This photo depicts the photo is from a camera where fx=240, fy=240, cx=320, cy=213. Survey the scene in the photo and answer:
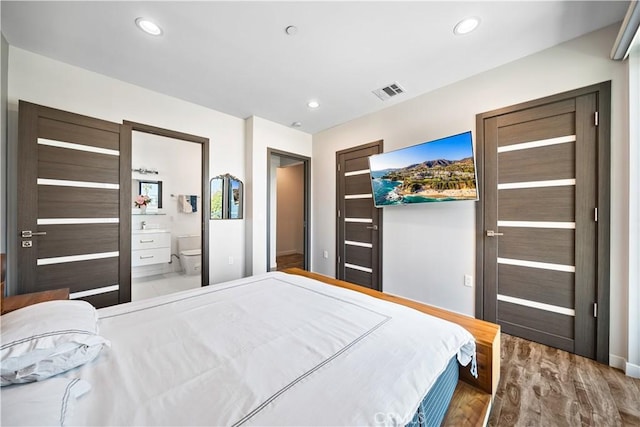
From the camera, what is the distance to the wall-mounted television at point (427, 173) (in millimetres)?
2363

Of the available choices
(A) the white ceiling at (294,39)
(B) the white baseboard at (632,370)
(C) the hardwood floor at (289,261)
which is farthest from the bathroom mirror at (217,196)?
(B) the white baseboard at (632,370)

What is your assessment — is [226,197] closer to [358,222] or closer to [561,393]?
[358,222]

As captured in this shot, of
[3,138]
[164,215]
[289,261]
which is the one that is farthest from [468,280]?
[164,215]

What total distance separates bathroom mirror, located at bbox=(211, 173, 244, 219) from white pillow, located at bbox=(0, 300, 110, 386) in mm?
2406

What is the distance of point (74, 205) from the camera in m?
2.27

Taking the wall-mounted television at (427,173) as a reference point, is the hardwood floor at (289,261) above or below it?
below

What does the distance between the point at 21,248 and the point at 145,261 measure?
218 cm

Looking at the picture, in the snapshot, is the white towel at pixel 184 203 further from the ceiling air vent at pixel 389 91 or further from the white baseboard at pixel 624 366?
the white baseboard at pixel 624 366

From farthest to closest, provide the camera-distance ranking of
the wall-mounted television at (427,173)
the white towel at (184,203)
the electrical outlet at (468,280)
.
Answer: the white towel at (184,203) < the electrical outlet at (468,280) < the wall-mounted television at (427,173)

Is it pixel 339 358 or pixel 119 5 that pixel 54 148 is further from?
pixel 339 358

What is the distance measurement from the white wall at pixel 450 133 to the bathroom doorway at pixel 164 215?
261cm

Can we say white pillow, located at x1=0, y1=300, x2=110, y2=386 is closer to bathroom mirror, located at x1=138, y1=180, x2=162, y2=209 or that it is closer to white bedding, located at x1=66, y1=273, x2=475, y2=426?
white bedding, located at x1=66, y1=273, x2=475, y2=426

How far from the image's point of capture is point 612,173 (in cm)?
186

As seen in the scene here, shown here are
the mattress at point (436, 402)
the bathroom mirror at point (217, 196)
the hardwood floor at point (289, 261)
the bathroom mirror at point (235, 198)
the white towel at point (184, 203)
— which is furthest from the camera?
the hardwood floor at point (289, 261)
